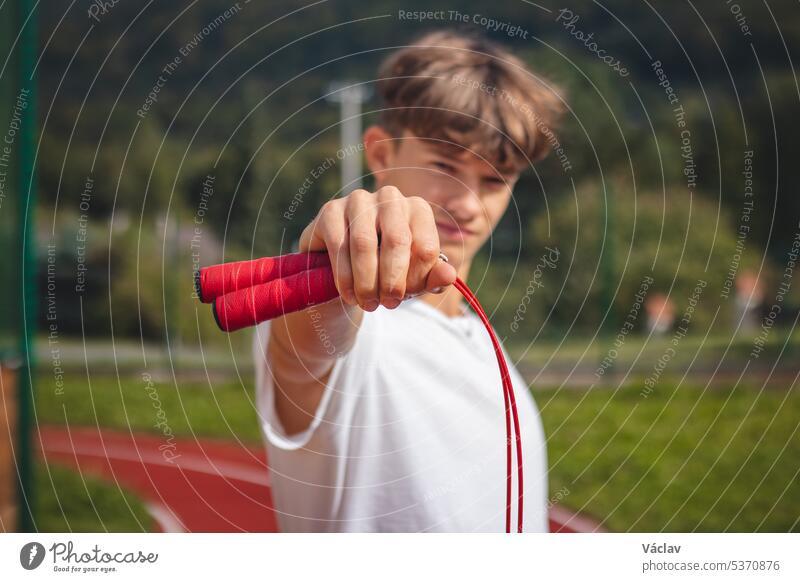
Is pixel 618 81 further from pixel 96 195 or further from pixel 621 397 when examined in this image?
pixel 96 195

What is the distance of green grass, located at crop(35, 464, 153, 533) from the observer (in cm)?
255

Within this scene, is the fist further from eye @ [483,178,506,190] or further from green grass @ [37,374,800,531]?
green grass @ [37,374,800,531]

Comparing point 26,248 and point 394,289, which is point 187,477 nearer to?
point 26,248

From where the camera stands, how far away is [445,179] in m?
1.04

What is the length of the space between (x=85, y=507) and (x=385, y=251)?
2506mm

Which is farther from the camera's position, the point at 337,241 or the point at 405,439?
the point at 405,439

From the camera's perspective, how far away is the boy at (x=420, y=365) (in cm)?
83

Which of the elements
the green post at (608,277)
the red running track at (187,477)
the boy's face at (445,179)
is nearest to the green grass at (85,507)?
the red running track at (187,477)

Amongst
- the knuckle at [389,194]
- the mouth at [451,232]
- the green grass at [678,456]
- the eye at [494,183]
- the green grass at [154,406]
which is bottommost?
the green grass at [678,456]

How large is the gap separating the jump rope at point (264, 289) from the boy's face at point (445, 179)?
0.41 metres

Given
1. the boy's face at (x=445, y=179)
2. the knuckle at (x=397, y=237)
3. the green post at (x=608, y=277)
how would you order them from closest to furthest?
the knuckle at (x=397, y=237) < the boy's face at (x=445, y=179) < the green post at (x=608, y=277)

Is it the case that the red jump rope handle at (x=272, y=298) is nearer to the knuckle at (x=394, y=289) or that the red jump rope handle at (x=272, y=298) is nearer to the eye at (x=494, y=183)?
the knuckle at (x=394, y=289)

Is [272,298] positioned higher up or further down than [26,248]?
further down

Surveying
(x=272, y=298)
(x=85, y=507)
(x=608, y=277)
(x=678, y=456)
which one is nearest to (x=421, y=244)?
(x=272, y=298)
